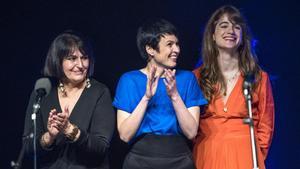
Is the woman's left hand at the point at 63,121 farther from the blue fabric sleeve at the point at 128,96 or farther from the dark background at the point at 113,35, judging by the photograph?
the dark background at the point at 113,35

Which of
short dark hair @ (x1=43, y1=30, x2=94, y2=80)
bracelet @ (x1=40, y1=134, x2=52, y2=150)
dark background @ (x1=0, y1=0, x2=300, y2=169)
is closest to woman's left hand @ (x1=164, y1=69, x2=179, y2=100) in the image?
short dark hair @ (x1=43, y1=30, x2=94, y2=80)

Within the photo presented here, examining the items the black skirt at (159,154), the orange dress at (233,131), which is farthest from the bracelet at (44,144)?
the orange dress at (233,131)

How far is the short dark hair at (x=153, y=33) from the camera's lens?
3.15 meters

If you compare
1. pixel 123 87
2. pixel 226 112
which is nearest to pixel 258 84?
pixel 226 112

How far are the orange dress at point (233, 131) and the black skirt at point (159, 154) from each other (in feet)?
0.69

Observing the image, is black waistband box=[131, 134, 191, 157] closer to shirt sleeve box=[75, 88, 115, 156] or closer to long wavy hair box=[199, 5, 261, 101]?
shirt sleeve box=[75, 88, 115, 156]

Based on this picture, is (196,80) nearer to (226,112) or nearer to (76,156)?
(226,112)

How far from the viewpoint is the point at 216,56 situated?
350 centimetres

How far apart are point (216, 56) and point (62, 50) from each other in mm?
1059

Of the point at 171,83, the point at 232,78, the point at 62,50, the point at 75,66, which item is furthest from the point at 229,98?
the point at 62,50

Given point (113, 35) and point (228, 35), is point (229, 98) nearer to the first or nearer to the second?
point (228, 35)

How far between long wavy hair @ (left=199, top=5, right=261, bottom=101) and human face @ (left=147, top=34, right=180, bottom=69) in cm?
36

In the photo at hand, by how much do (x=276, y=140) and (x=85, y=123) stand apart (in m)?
1.58

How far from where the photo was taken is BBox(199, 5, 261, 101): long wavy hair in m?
3.35
